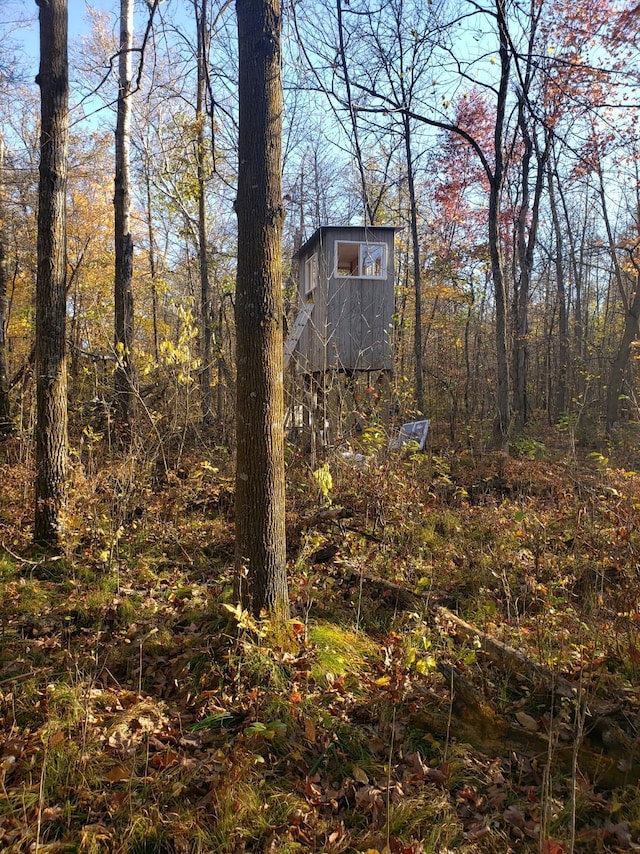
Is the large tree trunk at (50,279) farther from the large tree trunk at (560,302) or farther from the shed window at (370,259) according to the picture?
the large tree trunk at (560,302)

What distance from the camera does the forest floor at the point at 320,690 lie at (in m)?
2.43

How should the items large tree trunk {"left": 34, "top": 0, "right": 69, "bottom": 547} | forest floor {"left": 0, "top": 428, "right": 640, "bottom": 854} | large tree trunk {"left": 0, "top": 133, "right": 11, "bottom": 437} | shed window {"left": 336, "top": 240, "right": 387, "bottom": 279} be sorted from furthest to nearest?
shed window {"left": 336, "top": 240, "right": 387, "bottom": 279} < large tree trunk {"left": 0, "top": 133, "right": 11, "bottom": 437} < large tree trunk {"left": 34, "top": 0, "right": 69, "bottom": 547} < forest floor {"left": 0, "top": 428, "right": 640, "bottom": 854}

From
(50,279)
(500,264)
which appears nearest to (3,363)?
(50,279)

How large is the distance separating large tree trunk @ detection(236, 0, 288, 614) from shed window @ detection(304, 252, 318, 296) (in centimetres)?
943

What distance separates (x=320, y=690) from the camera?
3320 mm

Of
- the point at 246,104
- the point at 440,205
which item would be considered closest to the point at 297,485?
the point at 246,104

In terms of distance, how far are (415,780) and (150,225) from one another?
71.1 feet

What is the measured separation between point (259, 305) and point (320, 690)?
8.44 ft

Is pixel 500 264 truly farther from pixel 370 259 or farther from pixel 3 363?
pixel 3 363

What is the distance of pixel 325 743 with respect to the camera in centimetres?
295

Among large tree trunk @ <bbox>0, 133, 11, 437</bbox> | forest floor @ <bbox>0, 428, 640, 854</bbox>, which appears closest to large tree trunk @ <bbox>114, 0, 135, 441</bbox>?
large tree trunk @ <bbox>0, 133, 11, 437</bbox>

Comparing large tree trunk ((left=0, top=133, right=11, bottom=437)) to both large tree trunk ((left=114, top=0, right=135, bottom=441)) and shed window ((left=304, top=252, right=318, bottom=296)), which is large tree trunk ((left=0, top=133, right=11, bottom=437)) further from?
shed window ((left=304, top=252, right=318, bottom=296))

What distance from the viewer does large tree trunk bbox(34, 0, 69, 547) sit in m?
5.05

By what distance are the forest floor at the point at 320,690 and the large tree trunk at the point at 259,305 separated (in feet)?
1.80
